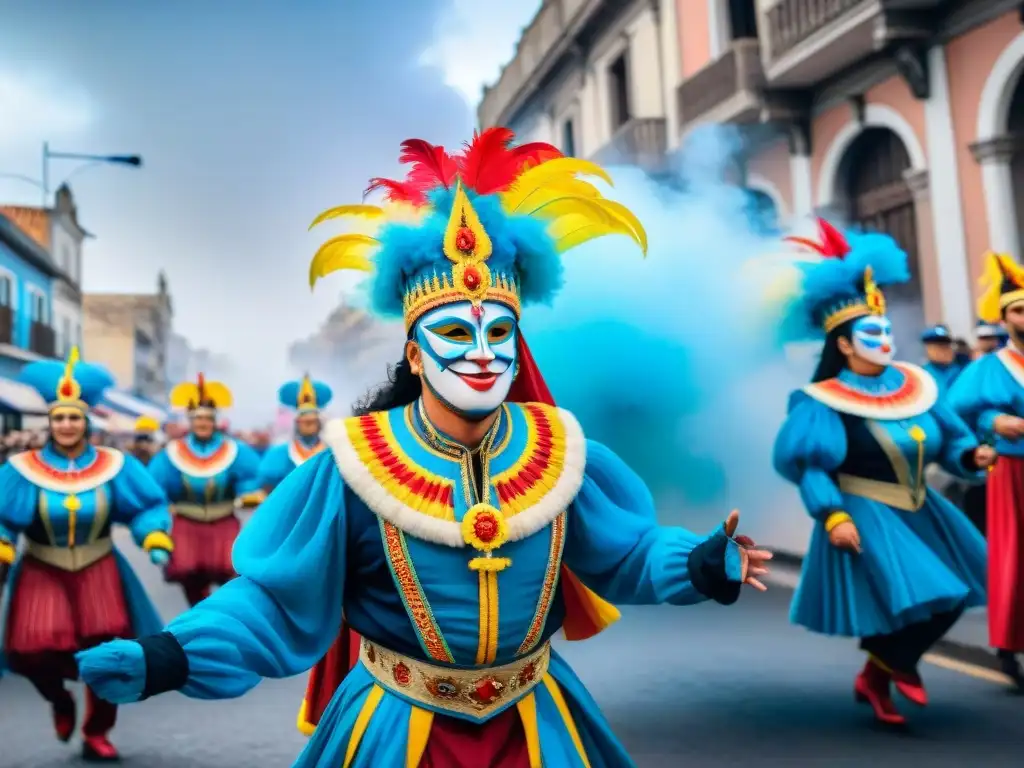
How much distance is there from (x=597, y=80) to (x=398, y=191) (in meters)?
19.8

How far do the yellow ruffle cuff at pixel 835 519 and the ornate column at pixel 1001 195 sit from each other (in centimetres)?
705

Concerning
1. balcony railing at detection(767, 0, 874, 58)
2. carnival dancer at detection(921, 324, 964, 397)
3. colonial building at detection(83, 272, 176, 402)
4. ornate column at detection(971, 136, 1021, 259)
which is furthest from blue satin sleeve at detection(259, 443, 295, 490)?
colonial building at detection(83, 272, 176, 402)

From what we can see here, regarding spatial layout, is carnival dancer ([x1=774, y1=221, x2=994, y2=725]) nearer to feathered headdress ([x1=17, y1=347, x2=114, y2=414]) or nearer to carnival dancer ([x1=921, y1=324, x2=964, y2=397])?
carnival dancer ([x1=921, y1=324, x2=964, y2=397])

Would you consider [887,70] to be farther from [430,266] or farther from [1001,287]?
[430,266]

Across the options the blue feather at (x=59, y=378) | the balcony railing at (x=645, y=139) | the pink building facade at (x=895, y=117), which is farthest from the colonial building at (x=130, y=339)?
the blue feather at (x=59, y=378)

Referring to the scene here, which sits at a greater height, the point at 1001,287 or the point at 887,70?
the point at 887,70

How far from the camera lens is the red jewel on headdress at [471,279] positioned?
9.46 ft

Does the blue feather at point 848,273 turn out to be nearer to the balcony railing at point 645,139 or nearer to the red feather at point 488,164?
the red feather at point 488,164

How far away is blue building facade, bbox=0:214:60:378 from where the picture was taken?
30.1 metres

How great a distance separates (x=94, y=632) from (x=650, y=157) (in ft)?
46.4

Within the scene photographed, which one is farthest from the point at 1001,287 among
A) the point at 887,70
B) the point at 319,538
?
the point at 887,70

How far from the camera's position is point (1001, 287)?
6.18m

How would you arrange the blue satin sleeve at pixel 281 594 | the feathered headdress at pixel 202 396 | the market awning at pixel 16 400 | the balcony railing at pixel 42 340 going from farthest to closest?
1. the balcony railing at pixel 42 340
2. the market awning at pixel 16 400
3. the feathered headdress at pixel 202 396
4. the blue satin sleeve at pixel 281 594

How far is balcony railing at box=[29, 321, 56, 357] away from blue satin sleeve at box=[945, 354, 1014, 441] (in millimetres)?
31580
